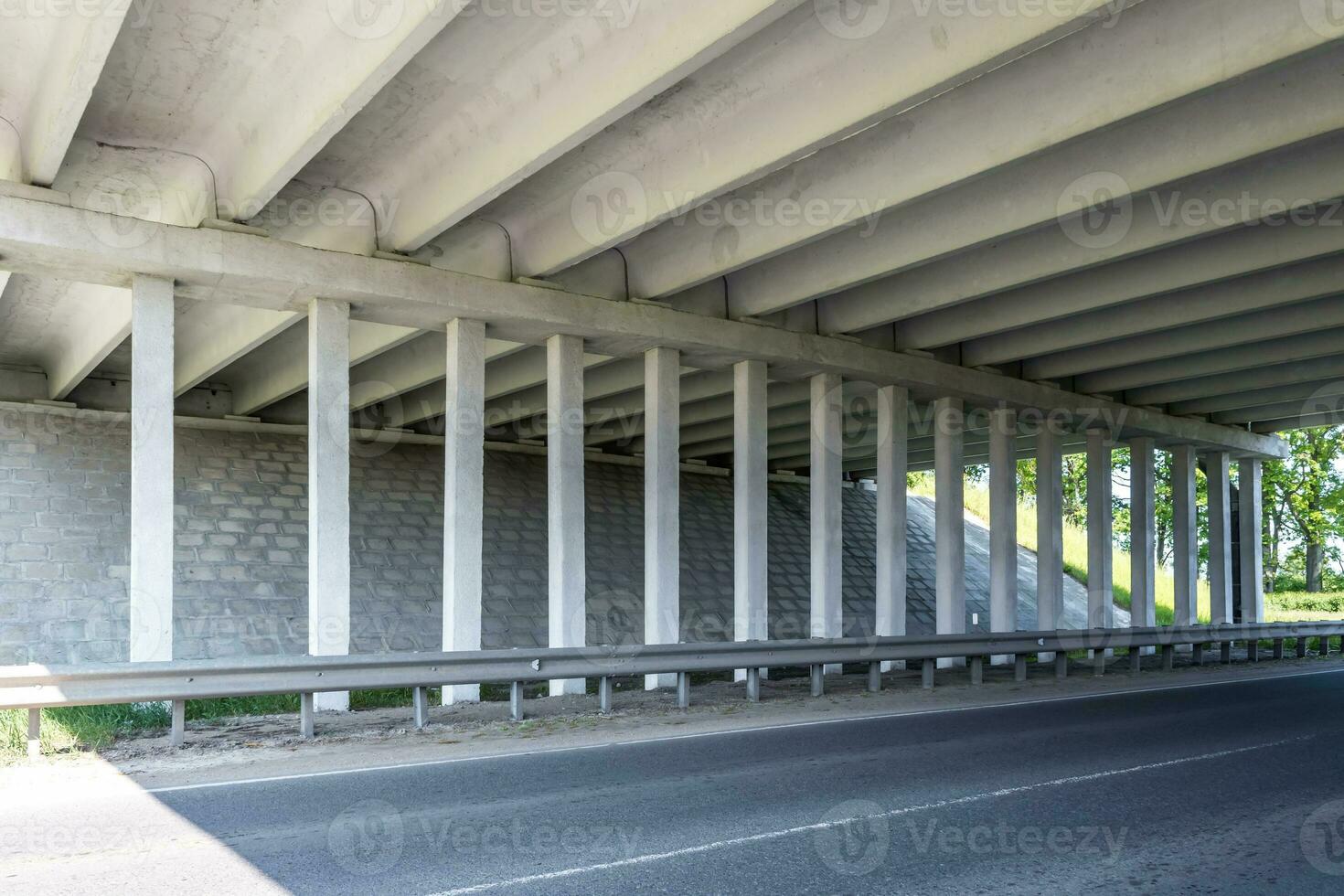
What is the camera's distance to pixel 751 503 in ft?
53.5

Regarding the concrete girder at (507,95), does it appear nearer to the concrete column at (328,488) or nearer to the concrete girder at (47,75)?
the concrete column at (328,488)

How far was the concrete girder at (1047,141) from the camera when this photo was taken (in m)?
8.52

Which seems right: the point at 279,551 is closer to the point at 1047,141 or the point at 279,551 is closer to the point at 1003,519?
the point at 1003,519

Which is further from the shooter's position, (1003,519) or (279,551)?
(1003,519)

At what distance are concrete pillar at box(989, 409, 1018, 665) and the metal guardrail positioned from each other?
4.32 metres

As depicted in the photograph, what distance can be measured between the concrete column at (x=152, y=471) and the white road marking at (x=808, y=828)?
7.27 m

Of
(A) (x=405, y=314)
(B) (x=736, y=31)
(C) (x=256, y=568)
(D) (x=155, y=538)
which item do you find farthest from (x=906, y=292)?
(C) (x=256, y=568)

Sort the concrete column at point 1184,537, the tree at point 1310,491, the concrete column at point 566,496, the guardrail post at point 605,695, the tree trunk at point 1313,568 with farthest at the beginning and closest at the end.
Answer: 1. the tree trunk at point 1313,568
2. the tree at point 1310,491
3. the concrete column at point 1184,537
4. the concrete column at point 566,496
5. the guardrail post at point 605,695

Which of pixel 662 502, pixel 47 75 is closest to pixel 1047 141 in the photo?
pixel 662 502

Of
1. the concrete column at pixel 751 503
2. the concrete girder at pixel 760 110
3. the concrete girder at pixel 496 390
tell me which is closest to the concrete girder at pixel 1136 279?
the concrete column at pixel 751 503

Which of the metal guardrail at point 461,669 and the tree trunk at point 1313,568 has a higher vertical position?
the metal guardrail at point 461,669

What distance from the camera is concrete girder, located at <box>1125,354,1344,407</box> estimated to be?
65.9ft

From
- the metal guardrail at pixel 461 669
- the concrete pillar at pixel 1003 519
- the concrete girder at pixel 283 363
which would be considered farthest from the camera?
the concrete pillar at pixel 1003 519

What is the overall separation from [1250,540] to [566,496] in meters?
21.8
